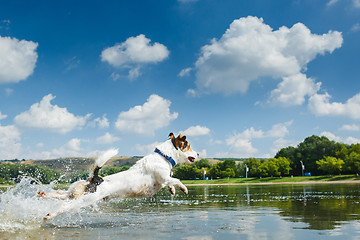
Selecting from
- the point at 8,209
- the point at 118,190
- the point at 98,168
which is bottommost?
the point at 8,209

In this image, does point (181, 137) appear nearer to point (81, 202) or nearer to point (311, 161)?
point (81, 202)

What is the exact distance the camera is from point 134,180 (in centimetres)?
724

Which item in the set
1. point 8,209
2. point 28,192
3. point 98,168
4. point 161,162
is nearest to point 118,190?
point 98,168

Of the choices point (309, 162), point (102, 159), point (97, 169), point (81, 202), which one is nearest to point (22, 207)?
point (81, 202)

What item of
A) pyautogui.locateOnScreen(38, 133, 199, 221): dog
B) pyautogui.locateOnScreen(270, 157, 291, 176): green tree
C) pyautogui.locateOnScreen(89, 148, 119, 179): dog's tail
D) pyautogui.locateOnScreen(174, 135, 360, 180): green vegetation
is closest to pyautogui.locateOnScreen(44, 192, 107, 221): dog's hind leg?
pyautogui.locateOnScreen(38, 133, 199, 221): dog

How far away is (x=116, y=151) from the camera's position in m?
7.05

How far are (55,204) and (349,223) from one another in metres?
7.47

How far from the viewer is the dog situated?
6.94 metres

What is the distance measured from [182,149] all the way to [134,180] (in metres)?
1.39

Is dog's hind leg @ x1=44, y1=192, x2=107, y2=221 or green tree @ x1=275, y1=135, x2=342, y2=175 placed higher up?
green tree @ x1=275, y1=135, x2=342, y2=175

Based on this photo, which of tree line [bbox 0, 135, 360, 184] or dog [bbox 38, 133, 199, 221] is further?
tree line [bbox 0, 135, 360, 184]

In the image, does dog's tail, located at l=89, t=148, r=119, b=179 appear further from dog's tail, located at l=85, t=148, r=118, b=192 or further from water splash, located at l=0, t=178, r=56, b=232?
water splash, located at l=0, t=178, r=56, b=232

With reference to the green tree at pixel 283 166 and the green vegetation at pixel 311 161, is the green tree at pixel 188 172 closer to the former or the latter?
the green vegetation at pixel 311 161

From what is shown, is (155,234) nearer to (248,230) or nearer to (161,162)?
(161,162)
